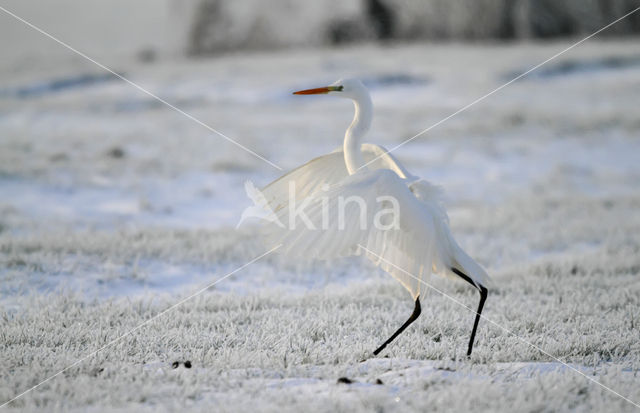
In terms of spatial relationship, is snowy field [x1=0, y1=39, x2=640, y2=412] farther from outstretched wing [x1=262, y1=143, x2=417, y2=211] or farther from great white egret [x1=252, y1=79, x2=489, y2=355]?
outstretched wing [x1=262, y1=143, x2=417, y2=211]

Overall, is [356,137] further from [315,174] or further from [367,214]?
[367,214]

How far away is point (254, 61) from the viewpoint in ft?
74.3

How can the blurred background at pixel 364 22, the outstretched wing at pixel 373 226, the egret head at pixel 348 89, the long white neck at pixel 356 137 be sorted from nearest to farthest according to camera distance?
the outstretched wing at pixel 373 226
the long white neck at pixel 356 137
the egret head at pixel 348 89
the blurred background at pixel 364 22

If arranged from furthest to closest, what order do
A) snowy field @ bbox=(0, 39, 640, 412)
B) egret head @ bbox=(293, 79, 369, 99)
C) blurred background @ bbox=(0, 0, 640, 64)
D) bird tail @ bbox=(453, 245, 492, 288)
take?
blurred background @ bbox=(0, 0, 640, 64)
egret head @ bbox=(293, 79, 369, 99)
bird tail @ bbox=(453, 245, 492, 288)
snowy field @ bbox=(0, 39, 640, 412)

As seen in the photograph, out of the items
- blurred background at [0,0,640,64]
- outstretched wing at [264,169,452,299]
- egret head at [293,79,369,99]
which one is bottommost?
outstretched wing at [264,169,452,299]

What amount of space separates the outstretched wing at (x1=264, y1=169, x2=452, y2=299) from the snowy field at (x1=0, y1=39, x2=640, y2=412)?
2.03 feet

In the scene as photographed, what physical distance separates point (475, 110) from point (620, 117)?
3.46m

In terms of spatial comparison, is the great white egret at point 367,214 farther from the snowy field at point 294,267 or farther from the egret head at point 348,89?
the snowy field at point 294,267

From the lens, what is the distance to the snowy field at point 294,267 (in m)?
3.57

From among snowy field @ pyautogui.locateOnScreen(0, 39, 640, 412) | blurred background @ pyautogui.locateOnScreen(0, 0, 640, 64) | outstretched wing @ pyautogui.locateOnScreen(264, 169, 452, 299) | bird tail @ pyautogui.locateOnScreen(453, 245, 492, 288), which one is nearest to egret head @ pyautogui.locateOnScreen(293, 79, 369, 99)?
outstretched wing @ pyautogui.locateOnScreen(264, 169, 452, 299)

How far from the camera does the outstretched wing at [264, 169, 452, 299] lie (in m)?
3.38

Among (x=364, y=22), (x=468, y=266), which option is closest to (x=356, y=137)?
(x=468, y=266)

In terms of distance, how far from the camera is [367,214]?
3.51 m

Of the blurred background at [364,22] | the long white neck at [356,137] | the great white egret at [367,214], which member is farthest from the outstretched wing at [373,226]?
the blurred background at [364,22]
